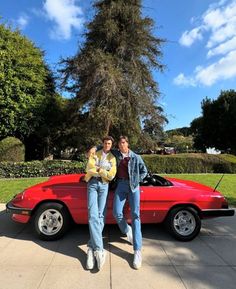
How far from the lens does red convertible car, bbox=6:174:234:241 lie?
5.55m

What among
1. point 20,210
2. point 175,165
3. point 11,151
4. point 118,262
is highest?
point 11,151

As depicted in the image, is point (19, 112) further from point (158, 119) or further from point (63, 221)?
point (63, 221)

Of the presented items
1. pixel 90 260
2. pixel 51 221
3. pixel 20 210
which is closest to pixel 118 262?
pixel 90 260

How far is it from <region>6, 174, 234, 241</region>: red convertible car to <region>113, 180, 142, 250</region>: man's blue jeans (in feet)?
1.44

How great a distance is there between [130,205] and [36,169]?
11.6 meters

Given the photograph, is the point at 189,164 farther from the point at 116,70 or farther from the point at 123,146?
the point at 123,146

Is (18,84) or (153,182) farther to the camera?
(18,84)

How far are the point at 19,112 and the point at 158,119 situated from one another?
26.7 feet

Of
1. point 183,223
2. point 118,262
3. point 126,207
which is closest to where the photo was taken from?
point 118,262

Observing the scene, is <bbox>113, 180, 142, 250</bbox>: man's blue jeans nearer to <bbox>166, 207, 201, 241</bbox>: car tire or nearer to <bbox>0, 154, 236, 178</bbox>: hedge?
<bbox>166, 207, 201, 241</bbox>: car tire

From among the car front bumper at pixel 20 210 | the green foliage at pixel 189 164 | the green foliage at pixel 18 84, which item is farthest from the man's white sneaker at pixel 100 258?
the green foliage at pixel 18 84

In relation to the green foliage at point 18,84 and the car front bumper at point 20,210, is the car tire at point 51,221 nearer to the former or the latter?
the car front bumper at point 20,210

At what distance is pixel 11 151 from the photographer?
16.9m

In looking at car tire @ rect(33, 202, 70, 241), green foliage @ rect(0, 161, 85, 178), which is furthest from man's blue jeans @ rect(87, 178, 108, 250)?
green foliage @ rect(0, 161, 85, 178)
